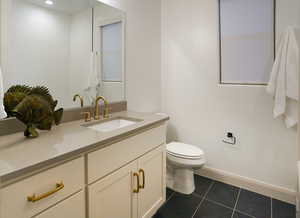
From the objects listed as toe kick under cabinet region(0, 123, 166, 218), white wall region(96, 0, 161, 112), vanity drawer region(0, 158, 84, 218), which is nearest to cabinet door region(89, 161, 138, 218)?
toe kick under cabinet region(0, 123, 166, 218)

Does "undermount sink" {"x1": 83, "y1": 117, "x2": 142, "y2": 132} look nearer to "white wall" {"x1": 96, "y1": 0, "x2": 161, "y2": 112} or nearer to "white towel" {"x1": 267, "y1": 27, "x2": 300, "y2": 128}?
"white wall" {"x1": 96, "y1": 0, "x2": 161, "y2": 112}

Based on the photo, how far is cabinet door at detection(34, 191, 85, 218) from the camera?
871 mm

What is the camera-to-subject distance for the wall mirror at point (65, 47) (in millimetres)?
1263

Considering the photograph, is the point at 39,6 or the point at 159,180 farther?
the point at 159,180

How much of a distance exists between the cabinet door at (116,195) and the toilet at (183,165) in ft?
2.34

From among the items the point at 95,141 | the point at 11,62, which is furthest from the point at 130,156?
the point at 11,62

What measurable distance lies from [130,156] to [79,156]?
1.39ft

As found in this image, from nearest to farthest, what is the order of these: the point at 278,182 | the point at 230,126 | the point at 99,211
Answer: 1. the point at 99,211
2. the point at 278,182
3. the point at 230,126

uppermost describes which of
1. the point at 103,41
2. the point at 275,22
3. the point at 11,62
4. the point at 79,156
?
the point at 275,22

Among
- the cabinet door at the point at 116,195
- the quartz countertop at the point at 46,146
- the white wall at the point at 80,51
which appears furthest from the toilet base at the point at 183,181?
the white wall at the point at 80,51

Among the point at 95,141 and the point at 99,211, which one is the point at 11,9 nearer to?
the point at 95,141

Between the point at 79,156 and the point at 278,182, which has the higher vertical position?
the point at 79,156

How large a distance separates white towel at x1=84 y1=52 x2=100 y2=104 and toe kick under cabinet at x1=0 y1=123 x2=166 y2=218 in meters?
0.66

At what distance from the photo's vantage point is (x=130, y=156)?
1336mm
